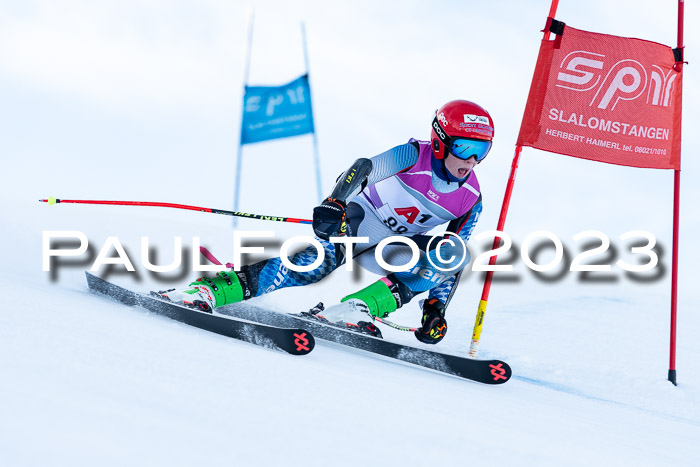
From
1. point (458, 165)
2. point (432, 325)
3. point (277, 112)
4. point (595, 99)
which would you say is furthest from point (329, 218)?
point (277, 112)

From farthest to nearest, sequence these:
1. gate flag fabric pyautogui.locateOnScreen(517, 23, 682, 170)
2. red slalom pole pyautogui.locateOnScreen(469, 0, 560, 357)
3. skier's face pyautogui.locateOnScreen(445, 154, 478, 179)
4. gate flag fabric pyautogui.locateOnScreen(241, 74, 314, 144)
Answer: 1. gate flag fabric pyautogui.locateOnScreen(241, 74, 314, 144)
2. gate flag fabric pyautogui.locateOnScreen(517, 23, 682, 170)
3. red slalom pole pyautogui.locateOnScreen(469, 0, 560, 357)
4. skier's face pyautogui.locateOnScreen(445, 154, 478, 179)

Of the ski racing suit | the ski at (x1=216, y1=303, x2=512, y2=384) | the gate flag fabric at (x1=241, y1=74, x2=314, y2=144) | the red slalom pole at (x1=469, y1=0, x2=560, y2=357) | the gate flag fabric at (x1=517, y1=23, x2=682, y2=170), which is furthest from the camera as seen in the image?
the gate flag fabric at (x1=241, y1=74, x2=314, y2=144)

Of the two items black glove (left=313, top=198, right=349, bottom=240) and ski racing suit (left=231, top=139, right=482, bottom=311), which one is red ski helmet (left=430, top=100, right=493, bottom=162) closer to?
ski racing suit (left=231, top=139, right=482, bottom=311)

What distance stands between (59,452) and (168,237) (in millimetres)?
A: 7666

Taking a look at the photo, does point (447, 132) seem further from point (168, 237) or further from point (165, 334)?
point (168, 237)

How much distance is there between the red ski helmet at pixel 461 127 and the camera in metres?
3.56

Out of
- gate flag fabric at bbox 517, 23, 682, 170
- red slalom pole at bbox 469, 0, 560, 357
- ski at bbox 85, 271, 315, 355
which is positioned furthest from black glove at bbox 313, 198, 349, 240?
gate flag fabric at bbox 517, 23, 682, 170

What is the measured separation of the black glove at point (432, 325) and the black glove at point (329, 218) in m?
0.85

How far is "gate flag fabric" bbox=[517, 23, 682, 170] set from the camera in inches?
176

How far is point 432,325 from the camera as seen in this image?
3.87 metres

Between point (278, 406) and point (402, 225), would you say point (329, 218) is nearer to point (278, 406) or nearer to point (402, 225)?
point (402, 225)

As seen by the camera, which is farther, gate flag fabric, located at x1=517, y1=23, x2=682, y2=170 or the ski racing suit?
gate flag fabric, located at x1=517, y1=23, x2=682, y2=170

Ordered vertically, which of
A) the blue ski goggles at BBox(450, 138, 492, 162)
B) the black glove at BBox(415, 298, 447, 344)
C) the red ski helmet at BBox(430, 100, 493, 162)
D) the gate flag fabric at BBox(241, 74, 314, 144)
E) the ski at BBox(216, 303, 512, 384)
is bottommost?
the ski at BBox(216, 303, 512, 384)

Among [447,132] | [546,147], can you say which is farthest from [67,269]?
[546,147]
